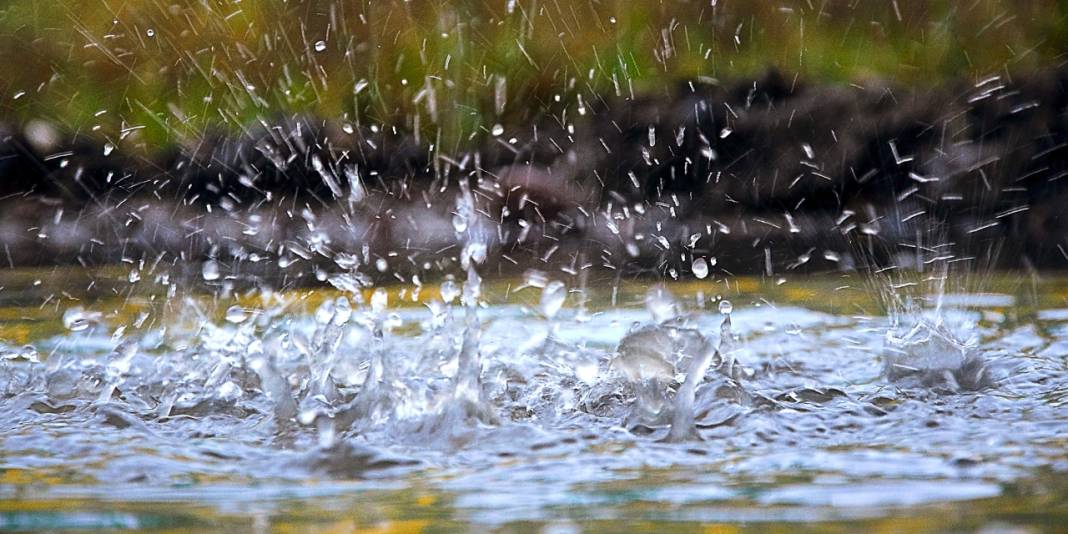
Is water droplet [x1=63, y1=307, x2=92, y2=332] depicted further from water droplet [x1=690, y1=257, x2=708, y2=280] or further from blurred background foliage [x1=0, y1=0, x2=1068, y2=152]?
blurred background foliage [x1=0, y1=0, x2=1068, y2=152]

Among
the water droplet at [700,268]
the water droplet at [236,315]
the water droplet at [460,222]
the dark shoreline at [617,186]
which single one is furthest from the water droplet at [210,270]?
Answer: the water droplet at [236,315]

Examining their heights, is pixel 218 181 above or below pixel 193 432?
above

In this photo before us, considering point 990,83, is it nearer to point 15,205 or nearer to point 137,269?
point 137,269

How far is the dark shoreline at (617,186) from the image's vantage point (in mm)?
5285

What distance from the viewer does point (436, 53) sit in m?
7.01

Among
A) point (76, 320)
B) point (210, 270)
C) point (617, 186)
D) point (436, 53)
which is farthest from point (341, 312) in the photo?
point (436, 53)

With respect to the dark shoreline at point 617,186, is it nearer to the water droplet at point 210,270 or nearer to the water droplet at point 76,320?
the water droplet at point 210,270

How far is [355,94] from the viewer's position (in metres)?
7.04

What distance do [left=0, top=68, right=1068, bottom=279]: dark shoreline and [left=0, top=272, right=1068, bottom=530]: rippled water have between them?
7.01 ft

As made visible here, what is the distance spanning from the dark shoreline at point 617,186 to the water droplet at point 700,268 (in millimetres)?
110

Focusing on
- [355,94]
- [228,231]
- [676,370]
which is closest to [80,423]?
[676,370]

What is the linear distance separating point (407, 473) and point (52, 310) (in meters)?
2.44

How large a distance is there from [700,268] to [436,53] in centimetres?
333

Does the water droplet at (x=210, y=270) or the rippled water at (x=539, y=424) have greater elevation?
the water droplet at (x=210, y=270)
